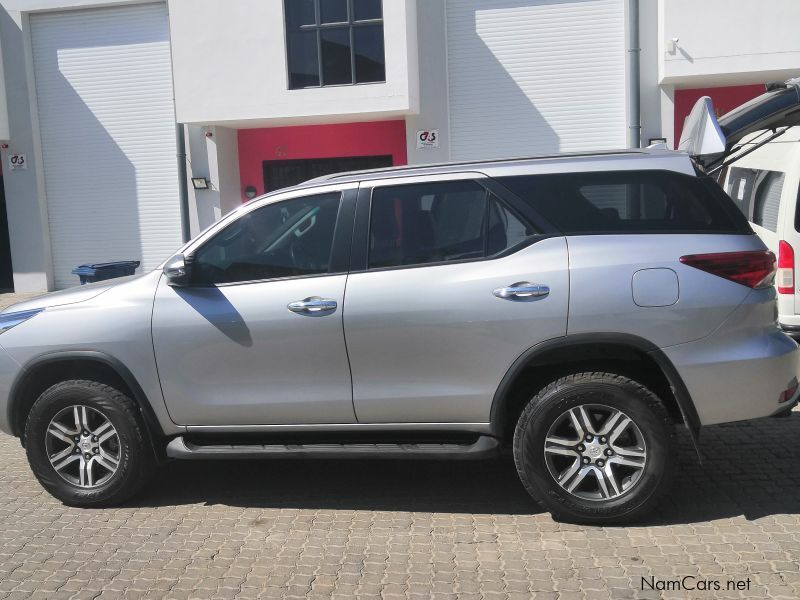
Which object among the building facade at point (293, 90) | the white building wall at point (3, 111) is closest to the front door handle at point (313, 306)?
the building facade at point (293, 90)

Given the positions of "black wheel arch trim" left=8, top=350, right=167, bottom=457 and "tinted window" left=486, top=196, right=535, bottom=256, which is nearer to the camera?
"tinted window" left=486, top=196, right=535, bottom=256

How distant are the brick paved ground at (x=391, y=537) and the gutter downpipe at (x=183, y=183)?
11005 millimetres

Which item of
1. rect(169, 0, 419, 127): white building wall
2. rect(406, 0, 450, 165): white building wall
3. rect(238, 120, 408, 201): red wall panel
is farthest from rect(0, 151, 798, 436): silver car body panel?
rect(238, 120, 408, 201): red wall panel

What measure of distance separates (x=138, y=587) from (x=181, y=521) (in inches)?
34.1

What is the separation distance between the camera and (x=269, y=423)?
4977 mm

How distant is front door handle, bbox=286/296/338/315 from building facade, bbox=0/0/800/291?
10.2 metres

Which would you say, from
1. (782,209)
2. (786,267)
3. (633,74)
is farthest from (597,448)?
(633,74)

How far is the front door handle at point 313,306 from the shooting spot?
478 centimetres

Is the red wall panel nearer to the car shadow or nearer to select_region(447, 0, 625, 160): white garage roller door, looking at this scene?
select_region(447, 0, 625, 160): white garage roller door

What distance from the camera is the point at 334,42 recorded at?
48.5 feet

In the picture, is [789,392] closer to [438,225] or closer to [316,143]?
[438,225]

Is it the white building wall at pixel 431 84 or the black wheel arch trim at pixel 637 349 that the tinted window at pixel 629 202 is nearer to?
the black wheel arch trim at pixel 637 349

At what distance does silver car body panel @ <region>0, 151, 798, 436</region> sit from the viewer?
446 cm

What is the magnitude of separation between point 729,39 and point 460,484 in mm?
10947
